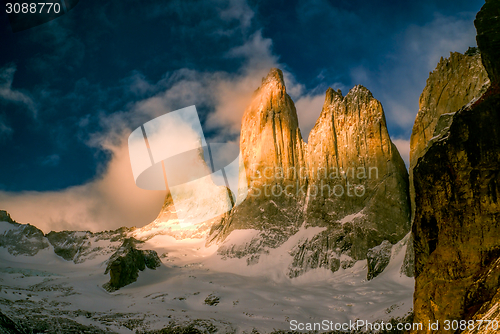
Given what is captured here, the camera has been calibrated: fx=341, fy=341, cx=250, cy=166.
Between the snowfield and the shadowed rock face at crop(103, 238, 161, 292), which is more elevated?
the shadowed rock face at crop(103, 238, 161, 292)

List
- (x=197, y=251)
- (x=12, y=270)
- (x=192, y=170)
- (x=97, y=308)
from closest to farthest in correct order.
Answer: (x=97, y=308) < (x=12, y=270) < (x=197, y=251) < (x=192, y=170)

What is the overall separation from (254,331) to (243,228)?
46481 mm

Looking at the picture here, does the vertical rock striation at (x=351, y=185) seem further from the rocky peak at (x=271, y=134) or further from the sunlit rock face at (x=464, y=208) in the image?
the sunlit rock face at (x=464, y=208)

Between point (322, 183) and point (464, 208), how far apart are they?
2499 inches

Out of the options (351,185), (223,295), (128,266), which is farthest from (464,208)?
(128,266)

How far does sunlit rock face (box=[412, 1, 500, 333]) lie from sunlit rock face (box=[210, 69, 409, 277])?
4983cm

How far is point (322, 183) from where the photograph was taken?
74.1 metres

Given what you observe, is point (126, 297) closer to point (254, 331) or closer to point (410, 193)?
point (254, 331)

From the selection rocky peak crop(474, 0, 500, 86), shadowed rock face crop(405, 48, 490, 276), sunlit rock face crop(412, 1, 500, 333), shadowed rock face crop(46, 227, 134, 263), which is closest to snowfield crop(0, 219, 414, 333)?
shadowed rock face crop(405, 48, 490, 276)

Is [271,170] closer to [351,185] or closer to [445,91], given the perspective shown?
[351,185]

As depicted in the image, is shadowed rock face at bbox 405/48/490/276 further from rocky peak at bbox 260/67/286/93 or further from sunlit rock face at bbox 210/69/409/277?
rocky peak at bbox 260/67/286/93

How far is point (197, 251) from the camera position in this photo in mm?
94750

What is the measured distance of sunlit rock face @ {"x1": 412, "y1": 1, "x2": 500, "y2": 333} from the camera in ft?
34.2

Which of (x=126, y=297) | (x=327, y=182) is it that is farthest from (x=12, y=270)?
(x=327, y=182)
